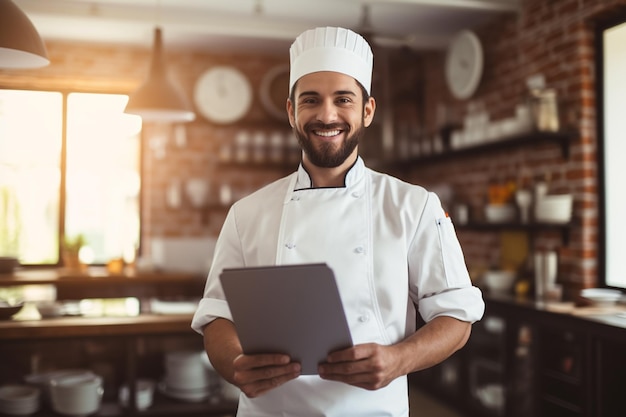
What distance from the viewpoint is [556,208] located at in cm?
358

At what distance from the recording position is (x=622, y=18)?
347 centimetres

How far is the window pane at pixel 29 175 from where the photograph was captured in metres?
5.61

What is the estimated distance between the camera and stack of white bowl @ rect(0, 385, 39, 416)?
8.40 ft

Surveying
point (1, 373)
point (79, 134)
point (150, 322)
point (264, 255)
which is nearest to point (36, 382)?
point (1, 373)

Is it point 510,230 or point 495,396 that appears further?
point 510,230

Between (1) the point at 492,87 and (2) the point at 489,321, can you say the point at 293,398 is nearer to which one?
(2) the point at 489,321

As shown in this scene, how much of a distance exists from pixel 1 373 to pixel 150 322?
2.32 ft

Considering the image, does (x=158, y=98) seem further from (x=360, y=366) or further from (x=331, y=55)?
(x=360, y=366)

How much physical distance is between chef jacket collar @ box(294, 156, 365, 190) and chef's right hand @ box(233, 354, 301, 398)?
46 cm

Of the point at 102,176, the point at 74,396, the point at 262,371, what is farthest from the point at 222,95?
the point at 262,371

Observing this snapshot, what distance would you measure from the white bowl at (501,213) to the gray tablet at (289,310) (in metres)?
3.09

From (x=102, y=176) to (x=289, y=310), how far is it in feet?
16.7

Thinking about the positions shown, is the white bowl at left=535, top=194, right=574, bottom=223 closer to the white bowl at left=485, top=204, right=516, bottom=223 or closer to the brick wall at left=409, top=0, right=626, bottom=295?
the brick wall at left=409, top=0, right=626, bottom=295

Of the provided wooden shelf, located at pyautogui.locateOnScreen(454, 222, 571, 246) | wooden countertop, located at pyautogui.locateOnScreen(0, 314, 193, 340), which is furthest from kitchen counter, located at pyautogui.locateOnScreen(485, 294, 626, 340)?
wooden countertop, located at pyautogui.locateOnScreen(0, 314, 193, 340)
